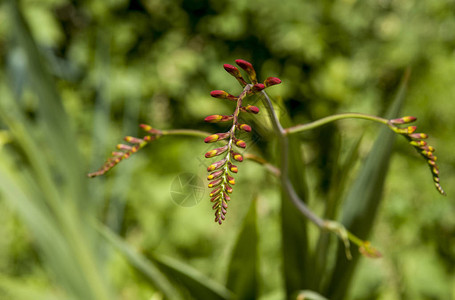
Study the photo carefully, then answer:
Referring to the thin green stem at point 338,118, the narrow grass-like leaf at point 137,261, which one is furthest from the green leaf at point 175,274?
the thin green stem at point 338,118

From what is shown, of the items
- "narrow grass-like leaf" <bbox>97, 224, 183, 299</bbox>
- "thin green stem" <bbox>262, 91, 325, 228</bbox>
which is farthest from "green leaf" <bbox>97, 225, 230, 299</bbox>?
"thin green stem" <bbox>262, 91, 325, 228</bbox>

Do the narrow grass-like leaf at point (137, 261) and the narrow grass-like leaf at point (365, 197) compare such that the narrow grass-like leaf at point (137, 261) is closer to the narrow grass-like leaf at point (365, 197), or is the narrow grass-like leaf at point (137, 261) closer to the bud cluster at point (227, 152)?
the narrow grass-like leaf at point (365, 197)

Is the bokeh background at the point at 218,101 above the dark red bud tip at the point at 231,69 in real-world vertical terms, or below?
below

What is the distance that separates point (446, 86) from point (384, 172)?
1.16m

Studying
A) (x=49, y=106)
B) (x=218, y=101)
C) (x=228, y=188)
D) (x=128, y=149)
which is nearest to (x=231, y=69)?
(x=228, y=188)

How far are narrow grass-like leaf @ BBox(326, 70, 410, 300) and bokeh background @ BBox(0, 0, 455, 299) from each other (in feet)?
1.57

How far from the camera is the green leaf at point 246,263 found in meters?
0.73

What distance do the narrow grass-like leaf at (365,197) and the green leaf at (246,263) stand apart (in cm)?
15

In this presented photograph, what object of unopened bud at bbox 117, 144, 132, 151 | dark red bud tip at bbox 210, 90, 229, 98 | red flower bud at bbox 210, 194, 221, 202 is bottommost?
unopened bud at bbox 117, 144, 132, 151

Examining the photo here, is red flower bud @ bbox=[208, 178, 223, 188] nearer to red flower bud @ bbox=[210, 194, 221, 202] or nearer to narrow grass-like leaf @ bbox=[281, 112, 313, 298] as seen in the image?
red flower bud @ bbox=[210, 194, 221, 202]

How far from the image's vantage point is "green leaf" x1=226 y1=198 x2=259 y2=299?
726 millimetres

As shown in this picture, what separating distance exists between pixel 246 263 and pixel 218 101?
4.04 feet

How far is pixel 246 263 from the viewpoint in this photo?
2.49ft

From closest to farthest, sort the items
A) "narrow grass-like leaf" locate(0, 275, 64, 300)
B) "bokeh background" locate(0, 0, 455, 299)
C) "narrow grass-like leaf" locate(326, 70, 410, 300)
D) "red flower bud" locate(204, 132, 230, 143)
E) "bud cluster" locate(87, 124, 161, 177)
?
"red flower bud" locate(204, 132, 230, 143) < "bud cluster" locate(87, 124, 161, 177) < "narrow grass-like leaf" locate(326, 70, 410, 300) < "narrow grass-like leaf" locate(0, 275, 64, 300) < "bokeh background" locate(0, 0, 455, 299)
